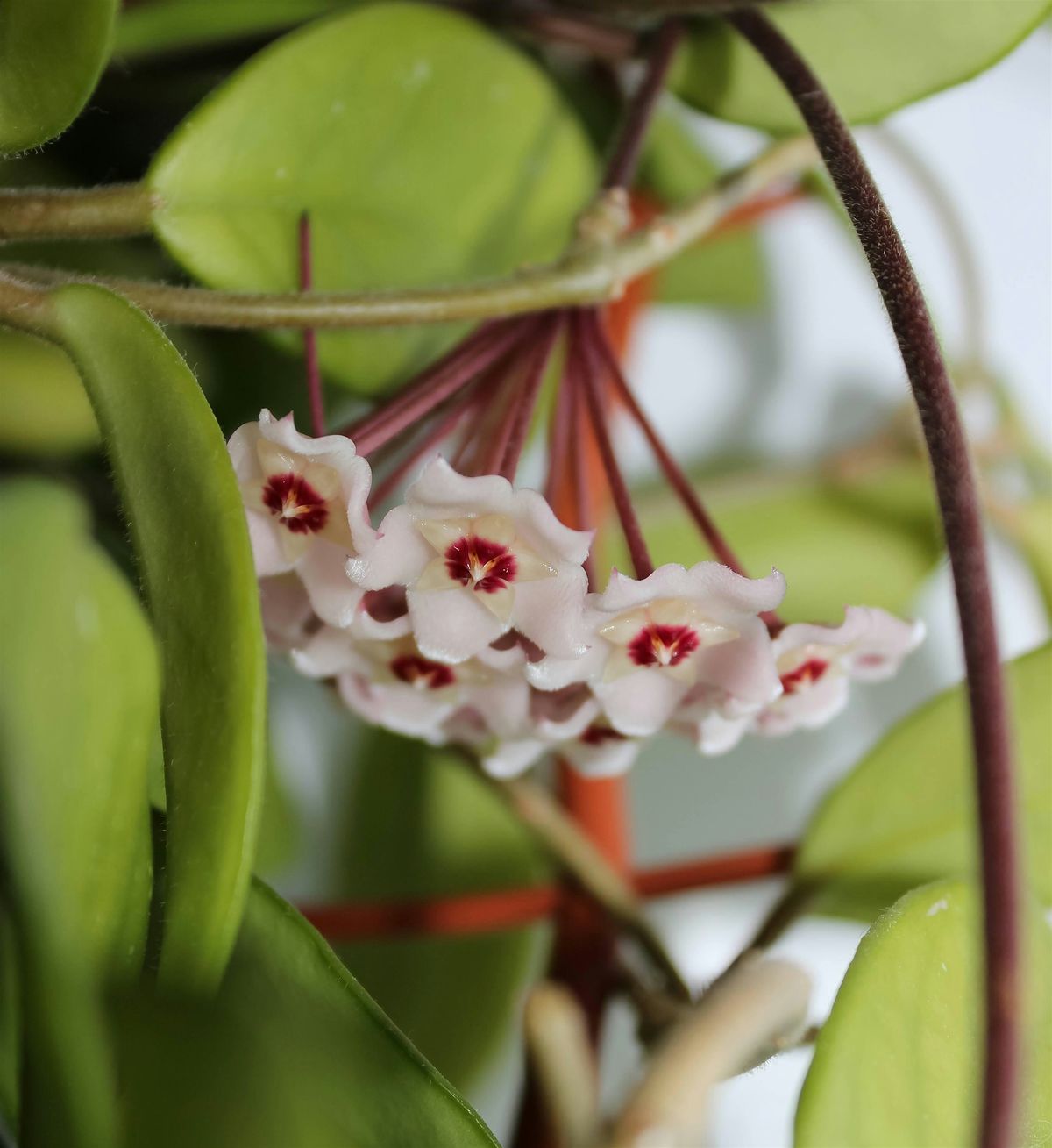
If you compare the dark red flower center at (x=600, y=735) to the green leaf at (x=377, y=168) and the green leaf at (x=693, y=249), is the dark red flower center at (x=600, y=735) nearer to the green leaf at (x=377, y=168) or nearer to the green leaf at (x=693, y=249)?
the green leaf at (x=377, y=168)

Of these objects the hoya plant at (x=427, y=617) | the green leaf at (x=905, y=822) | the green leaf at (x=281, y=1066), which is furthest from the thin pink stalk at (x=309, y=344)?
the green leaf at (x=905, y=822)

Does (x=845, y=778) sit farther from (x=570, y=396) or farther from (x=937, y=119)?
(x=937, y=119)

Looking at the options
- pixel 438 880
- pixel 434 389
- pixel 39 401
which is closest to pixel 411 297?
pixel 434 389

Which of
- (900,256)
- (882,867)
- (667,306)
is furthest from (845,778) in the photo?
(667,306)

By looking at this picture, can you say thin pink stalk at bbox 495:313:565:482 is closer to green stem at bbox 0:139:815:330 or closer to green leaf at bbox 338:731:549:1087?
green stem at bbox 0:139:815:330

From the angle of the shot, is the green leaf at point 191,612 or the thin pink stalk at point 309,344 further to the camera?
the thin pink stalk at point 309,344

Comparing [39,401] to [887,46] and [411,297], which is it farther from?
[887,46]
